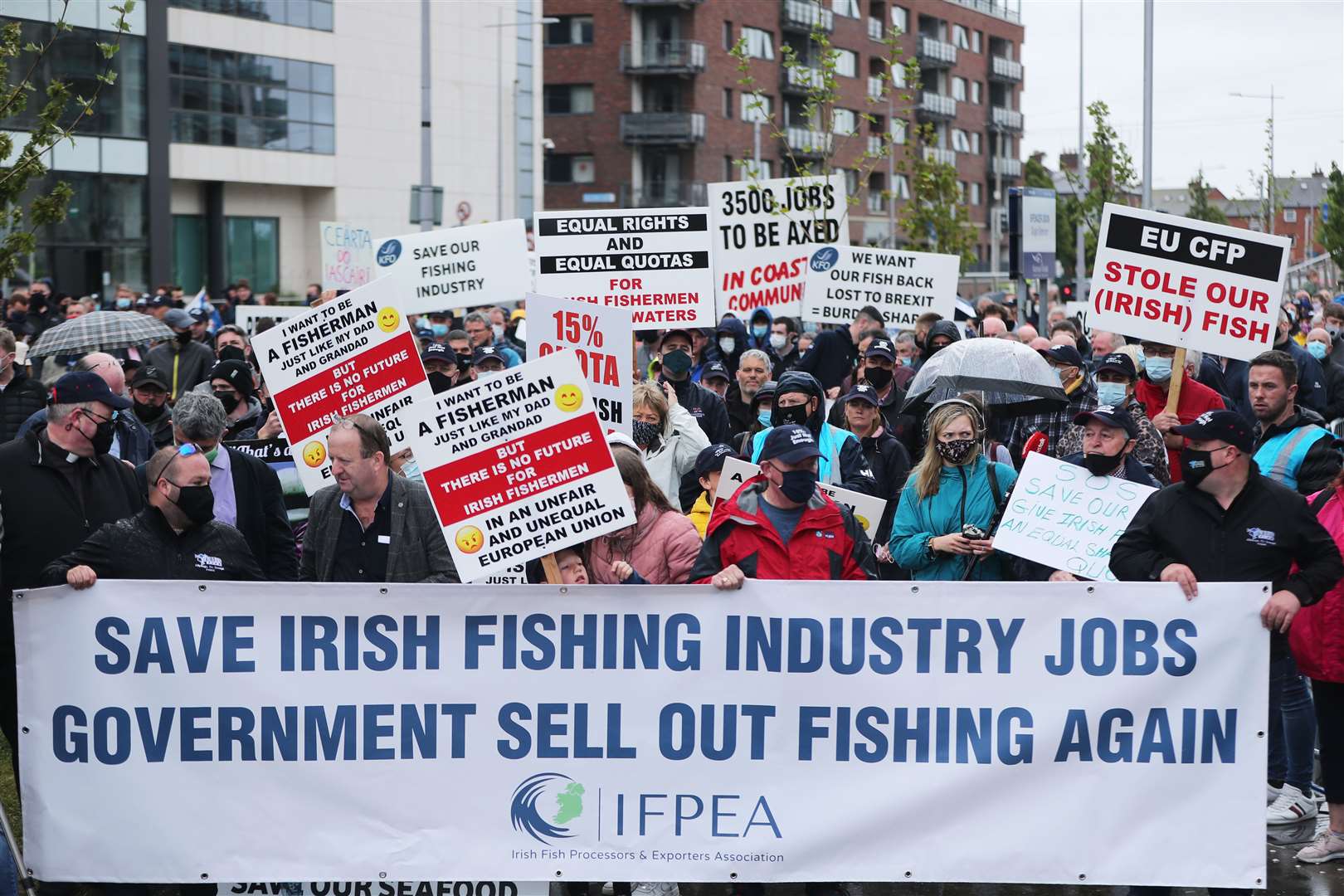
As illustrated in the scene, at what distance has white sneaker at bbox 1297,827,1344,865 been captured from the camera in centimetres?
679

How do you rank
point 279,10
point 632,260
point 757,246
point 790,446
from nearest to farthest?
point 790,446
point 632,260
point 757,246
point 279,10

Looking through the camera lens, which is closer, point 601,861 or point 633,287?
A: point 601,861

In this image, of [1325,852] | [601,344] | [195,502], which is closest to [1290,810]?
[1325,852]

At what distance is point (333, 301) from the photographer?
7.63 m

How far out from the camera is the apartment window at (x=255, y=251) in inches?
1911

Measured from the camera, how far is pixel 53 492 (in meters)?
6.77

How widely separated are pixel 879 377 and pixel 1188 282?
3071 mm

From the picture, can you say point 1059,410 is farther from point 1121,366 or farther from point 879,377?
point 879,377

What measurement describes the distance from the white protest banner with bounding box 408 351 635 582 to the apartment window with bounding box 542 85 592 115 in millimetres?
63873

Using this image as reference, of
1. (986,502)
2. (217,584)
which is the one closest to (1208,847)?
(986,502)

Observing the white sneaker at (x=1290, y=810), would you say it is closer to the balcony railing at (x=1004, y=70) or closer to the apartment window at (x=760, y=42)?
the apartment window at (x=760, y=42)

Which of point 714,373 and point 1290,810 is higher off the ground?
point 714,373

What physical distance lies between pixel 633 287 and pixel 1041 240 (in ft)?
38.9

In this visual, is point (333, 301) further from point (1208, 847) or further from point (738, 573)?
point (1208, 847)
